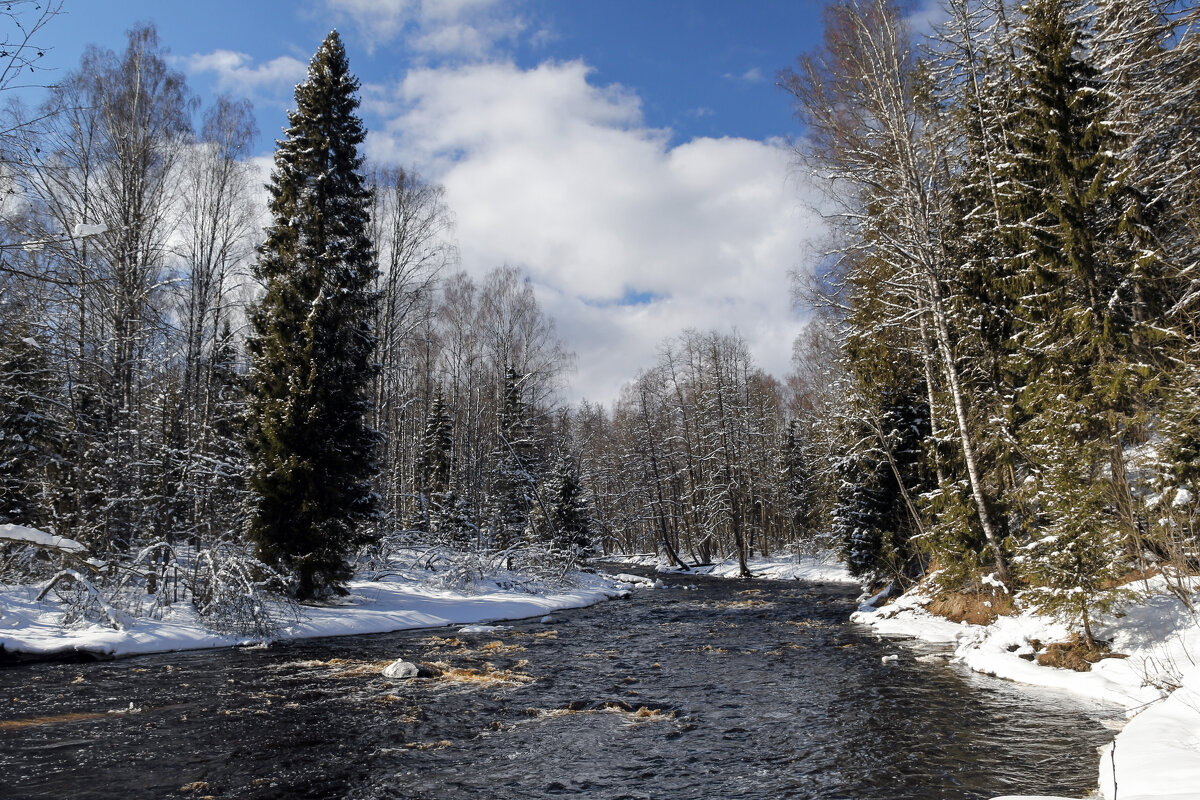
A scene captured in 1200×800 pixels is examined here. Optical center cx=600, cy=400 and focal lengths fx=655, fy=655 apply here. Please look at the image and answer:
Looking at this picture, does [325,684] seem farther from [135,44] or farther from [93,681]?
[135,44]

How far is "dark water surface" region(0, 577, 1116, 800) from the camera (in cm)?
645

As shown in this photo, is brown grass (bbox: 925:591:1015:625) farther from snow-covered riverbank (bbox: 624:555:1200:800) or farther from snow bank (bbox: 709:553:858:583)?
snow bank (bbox: 709:553:858:583)

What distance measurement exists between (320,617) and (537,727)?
9.66 m

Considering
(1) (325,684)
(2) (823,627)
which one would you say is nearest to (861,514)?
(2) (823,627)

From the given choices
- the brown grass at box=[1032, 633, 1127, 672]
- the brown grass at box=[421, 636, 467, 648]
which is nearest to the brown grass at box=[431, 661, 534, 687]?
the brown grass at box=[421, 636, 467, 648]

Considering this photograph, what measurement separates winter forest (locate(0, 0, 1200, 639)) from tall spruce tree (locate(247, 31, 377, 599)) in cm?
8

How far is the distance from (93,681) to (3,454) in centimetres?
1125

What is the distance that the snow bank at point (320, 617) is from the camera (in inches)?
474

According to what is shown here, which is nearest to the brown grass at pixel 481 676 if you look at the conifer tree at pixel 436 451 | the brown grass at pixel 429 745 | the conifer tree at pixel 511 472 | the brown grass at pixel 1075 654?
the brown grass at pixel 429 745

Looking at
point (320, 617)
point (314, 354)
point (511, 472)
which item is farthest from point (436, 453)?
point (320, 617)

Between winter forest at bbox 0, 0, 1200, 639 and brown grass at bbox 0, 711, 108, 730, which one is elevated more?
winter forest at bbox 0, 0, 1200, 639

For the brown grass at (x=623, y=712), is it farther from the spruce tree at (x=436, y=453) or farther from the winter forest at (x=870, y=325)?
the spruce tree at (x=436, y=453)

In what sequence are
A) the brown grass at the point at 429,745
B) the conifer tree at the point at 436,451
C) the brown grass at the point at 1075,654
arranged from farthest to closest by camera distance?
the conifer tree at the point at 436,451 < the brown grass at the point at 1075,654 < the brown grass at the point at 429,745

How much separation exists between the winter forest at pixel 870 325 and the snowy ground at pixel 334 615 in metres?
0.76
